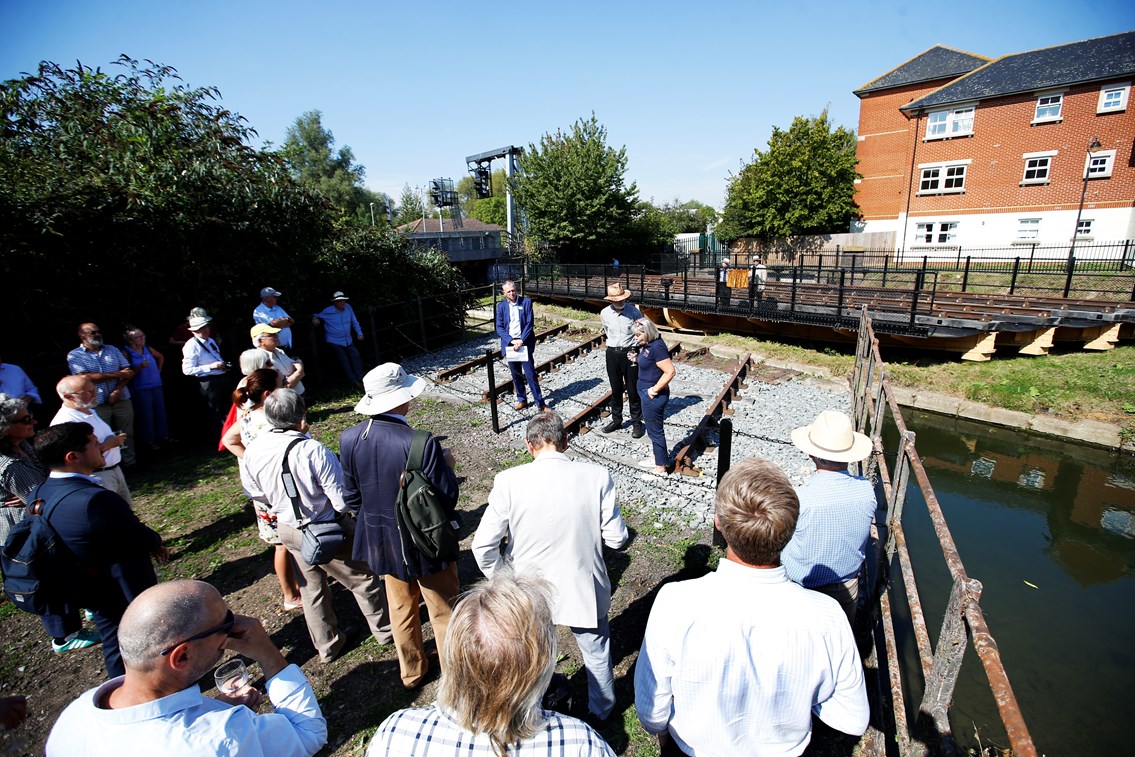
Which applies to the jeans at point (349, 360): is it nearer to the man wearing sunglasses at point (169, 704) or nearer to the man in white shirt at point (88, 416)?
the man in white shirt at point (88, 416)

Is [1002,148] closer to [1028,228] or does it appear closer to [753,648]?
[1028,228]

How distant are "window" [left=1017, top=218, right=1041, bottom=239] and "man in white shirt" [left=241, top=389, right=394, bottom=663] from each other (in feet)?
A: 105

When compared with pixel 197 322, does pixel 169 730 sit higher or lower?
lower

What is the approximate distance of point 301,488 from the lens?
117 inches

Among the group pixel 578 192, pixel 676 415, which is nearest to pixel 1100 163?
pixel 578 192

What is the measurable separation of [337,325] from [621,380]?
5.29 m

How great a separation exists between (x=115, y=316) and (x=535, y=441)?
306 inches

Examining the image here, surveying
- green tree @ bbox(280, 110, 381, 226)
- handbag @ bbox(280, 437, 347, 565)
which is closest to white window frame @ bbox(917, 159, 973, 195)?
handbag @ bbox(280, 437, 347, 565)

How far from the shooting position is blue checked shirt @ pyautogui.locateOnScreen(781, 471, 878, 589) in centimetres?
252

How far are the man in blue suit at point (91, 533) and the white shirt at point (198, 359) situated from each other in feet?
13.1

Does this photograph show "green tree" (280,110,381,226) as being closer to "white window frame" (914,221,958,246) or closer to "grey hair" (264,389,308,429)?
"white window frame" (914,221,958,246)

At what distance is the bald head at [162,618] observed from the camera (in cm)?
130

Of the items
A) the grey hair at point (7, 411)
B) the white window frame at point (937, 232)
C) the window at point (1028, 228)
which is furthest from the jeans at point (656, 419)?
the window at point (1028, 228)

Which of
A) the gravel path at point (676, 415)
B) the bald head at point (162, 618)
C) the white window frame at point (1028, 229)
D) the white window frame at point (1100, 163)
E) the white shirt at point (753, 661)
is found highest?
the white window frame at point (1100, 163)
